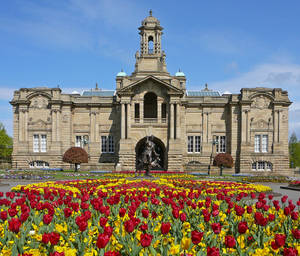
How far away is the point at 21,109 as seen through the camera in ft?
159

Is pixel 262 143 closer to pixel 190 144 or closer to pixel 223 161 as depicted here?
pixel 223 161

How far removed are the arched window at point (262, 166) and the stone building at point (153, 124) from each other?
14 cm

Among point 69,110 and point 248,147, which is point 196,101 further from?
point 69,110

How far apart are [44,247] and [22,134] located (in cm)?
4597

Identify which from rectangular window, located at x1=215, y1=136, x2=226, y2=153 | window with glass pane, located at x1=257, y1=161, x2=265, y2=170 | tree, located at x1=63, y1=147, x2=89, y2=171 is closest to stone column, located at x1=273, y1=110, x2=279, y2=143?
window with glass pane, located at x1=257, y1=161, x2=265, y2=170

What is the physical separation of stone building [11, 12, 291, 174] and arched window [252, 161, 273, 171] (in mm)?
141

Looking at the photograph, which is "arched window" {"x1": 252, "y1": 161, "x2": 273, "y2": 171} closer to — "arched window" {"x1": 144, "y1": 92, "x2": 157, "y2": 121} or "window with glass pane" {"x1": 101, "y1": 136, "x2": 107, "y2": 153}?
"arched window" {"x1": 144, "y1": 92, "x2": 157, "y2": 121}

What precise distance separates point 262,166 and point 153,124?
1754 cm

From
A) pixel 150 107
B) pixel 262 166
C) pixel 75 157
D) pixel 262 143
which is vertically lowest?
pixel 262 166

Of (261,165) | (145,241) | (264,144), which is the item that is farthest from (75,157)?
(145,241)

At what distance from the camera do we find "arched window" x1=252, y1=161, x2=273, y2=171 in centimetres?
4834

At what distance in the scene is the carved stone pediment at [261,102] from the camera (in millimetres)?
48625

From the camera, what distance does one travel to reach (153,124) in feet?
152

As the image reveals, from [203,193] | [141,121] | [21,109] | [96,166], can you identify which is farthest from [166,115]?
[203,193]
